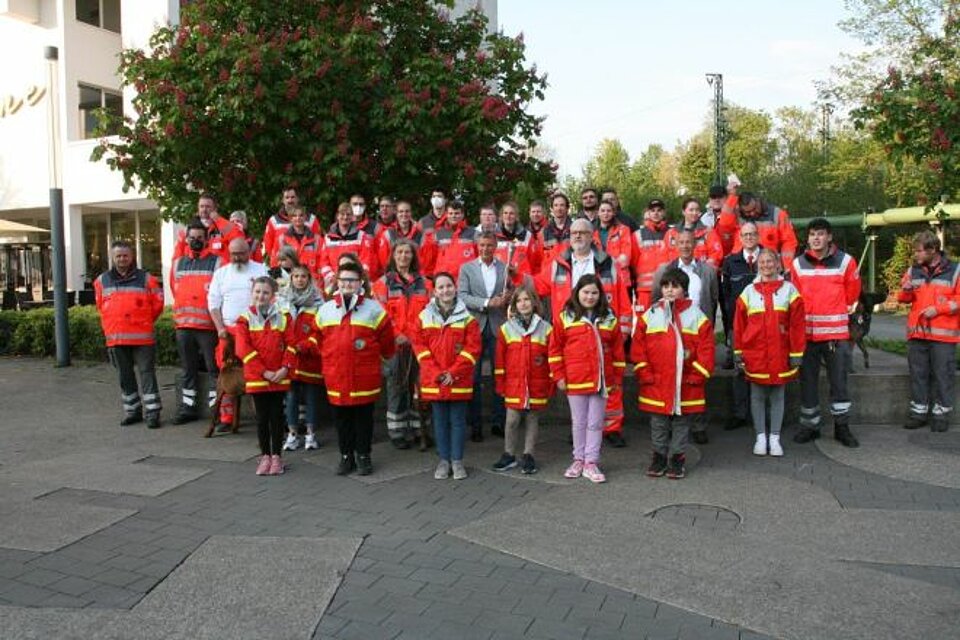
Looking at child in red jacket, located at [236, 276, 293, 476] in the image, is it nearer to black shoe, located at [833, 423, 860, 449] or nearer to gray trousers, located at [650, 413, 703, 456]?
gray trousers, located at [650, 413, 703, 456]

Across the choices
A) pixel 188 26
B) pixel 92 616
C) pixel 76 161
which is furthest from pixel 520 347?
pixel 76 161

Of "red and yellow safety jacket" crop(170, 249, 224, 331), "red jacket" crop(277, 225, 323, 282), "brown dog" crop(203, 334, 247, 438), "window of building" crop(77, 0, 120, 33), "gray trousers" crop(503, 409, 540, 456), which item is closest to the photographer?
"gray trousers" crop(503, 409, 540, 456)

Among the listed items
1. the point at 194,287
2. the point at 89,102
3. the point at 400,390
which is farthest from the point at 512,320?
the point at 89,102

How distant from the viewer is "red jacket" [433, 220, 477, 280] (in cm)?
840

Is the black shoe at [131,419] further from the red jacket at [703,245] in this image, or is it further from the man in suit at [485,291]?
the red jacket at [703,245]

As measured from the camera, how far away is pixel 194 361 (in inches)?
344

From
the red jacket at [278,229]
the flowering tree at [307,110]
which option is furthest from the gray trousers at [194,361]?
the flowering tree at [307,110]

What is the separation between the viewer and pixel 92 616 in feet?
13.5

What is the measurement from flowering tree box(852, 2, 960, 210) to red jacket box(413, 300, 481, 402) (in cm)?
558

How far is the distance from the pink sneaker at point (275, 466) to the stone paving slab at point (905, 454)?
15.0 feet

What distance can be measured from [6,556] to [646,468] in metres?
4.51

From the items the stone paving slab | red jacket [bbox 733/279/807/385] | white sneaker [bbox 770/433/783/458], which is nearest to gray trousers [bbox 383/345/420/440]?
red jacket [bbox 733/279/807/385]

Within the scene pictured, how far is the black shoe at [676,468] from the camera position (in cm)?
644

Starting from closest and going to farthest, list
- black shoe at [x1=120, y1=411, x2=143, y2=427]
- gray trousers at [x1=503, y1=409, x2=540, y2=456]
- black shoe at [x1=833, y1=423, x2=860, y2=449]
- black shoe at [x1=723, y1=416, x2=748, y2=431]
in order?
gray trousers at [x1=503, y1=409, x2=540, y2=456]
black shoe at [x1=833, y1=423, x2=860, y2=449]
black shoe at [x1=723, y1=416, x2=748, y2=431]
black shoe at [x1=120, y1=411, x2=143, y2=427]
